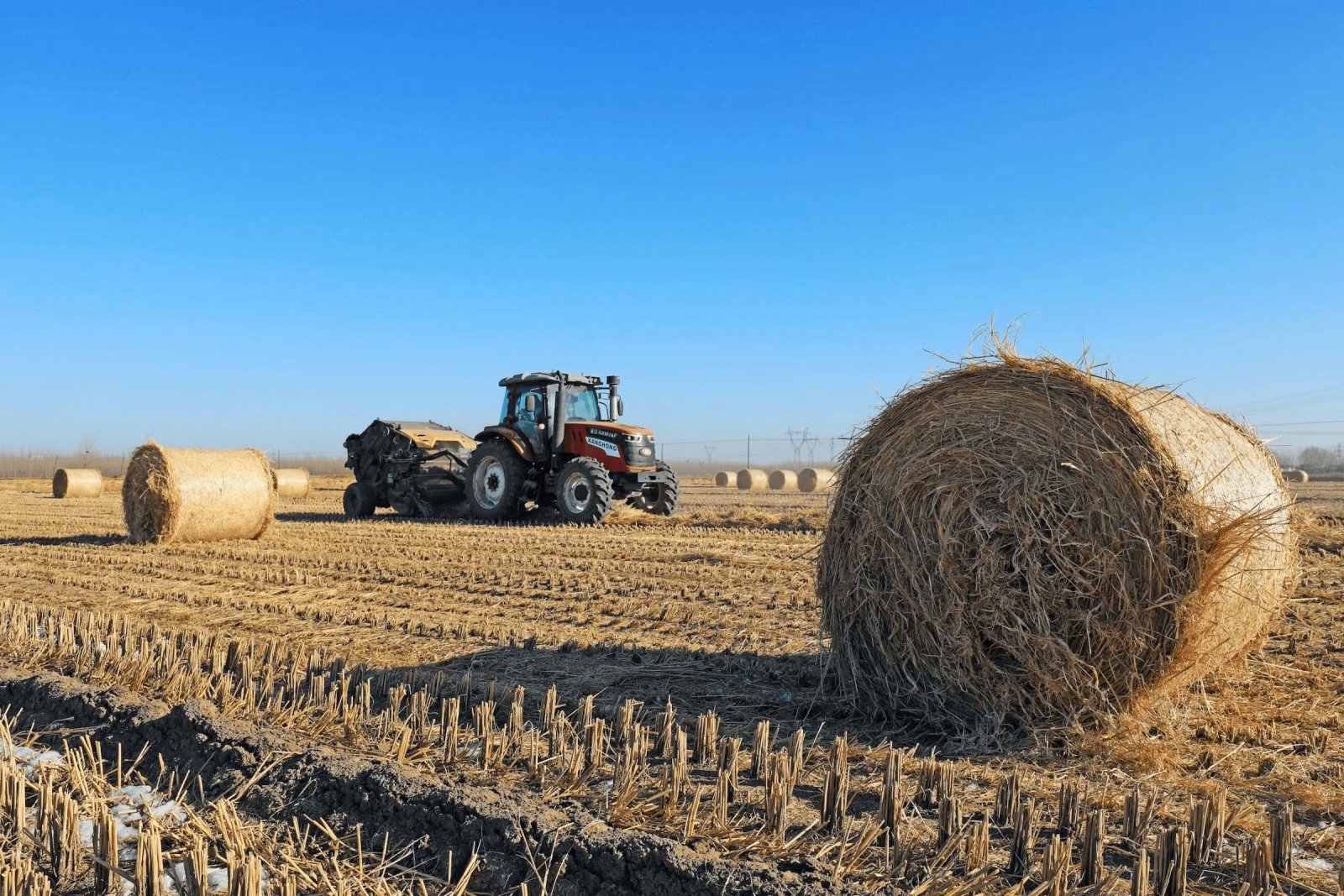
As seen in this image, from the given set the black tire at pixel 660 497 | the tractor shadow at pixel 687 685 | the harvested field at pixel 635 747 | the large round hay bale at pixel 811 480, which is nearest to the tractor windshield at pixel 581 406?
the black tire at pixel 660 497

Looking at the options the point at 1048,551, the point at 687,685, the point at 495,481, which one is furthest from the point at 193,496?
the point at 1048,551

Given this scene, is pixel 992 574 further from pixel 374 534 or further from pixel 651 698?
pixel 374 534

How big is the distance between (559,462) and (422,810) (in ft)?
37.6

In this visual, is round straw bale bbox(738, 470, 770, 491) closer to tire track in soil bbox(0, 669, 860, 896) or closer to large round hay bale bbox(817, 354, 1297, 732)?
large round hay bale bbox(817, 354, 1297, 732)

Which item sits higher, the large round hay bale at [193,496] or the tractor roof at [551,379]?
the tractor roof at [551,379]

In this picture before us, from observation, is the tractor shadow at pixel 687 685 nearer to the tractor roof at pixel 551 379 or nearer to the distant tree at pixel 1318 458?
the tractor roof at pixel 551 379

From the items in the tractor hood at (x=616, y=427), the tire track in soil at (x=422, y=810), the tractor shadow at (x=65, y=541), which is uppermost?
the tractor hood at (x=616, y=427)

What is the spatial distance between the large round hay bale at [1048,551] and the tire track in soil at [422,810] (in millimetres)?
1846

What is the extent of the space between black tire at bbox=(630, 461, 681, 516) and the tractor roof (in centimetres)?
161

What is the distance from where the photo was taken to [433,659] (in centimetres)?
558

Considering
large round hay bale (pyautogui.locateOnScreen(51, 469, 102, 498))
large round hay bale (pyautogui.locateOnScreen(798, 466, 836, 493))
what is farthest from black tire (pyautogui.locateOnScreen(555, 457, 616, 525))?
large round hay bale (pyautogui.locateOnScreen(51, 469, 102, 498))

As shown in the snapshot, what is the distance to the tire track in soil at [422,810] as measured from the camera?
8.85ft

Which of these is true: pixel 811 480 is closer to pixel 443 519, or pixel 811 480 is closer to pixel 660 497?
pixel 660 497

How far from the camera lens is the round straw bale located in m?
30.1
